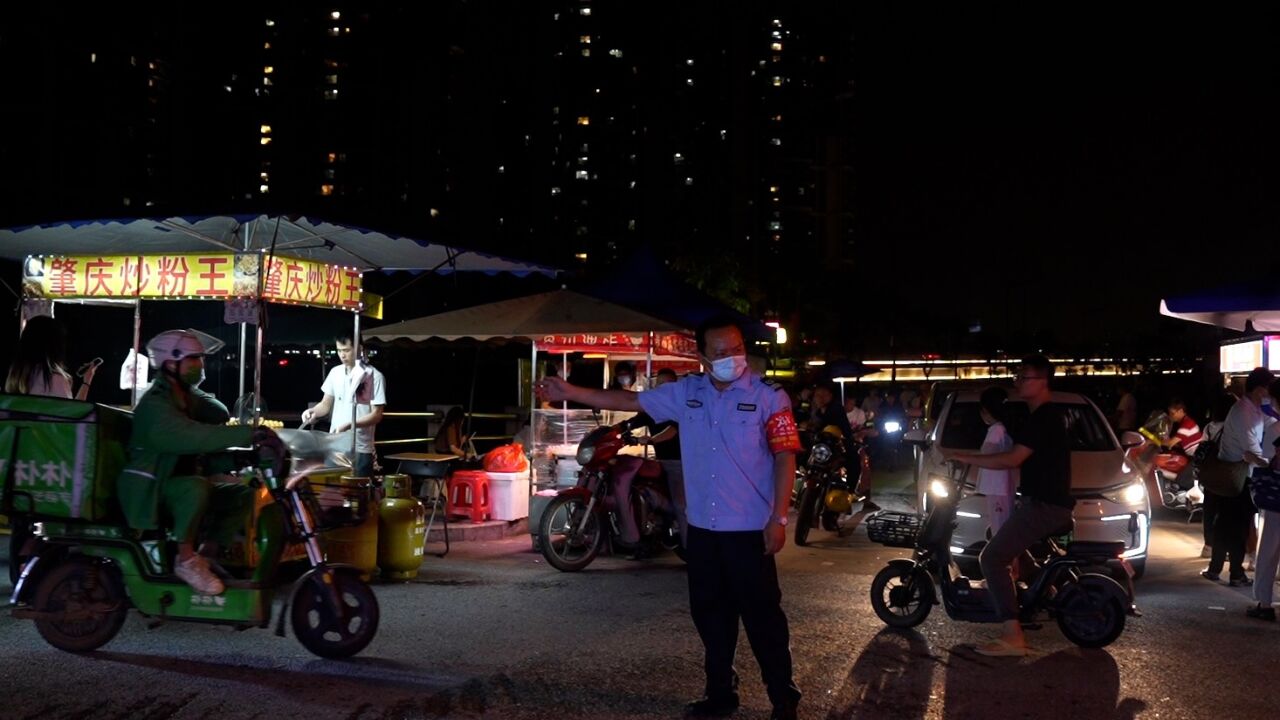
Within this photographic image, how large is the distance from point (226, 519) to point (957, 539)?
5908 millimetres

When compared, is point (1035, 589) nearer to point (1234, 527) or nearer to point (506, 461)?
point (1234, 527)

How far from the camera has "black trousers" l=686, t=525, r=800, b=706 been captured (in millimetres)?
5352

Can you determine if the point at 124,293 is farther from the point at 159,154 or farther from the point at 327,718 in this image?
the point at 159,154

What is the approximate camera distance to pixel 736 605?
5.47m

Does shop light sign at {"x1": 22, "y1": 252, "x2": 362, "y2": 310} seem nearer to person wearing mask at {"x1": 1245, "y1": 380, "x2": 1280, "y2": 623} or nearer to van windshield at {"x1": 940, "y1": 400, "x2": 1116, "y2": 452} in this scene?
van windshield at {"x1": 940, "y1": 400, "x2": 1116, "y2": 452}

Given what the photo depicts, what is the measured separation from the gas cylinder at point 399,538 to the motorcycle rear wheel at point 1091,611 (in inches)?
190

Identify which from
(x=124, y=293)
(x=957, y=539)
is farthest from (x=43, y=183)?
(x=957, y=539)

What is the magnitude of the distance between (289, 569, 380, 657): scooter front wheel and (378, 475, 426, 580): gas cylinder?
256cm

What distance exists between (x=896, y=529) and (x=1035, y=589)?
123 centimetres

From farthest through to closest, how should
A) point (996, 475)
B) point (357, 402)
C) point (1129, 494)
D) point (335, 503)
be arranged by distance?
point (357, 402) < point (1129, 494) < point (996, 475) < point (335, 503)

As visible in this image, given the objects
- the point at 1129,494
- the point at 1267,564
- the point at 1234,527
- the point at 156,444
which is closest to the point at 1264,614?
the point at 1267,564

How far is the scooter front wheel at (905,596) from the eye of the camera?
766 cm

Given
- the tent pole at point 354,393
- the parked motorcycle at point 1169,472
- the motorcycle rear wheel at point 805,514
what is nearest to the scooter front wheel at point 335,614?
the tent pole at point 354,393

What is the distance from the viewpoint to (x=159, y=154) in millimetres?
30906
